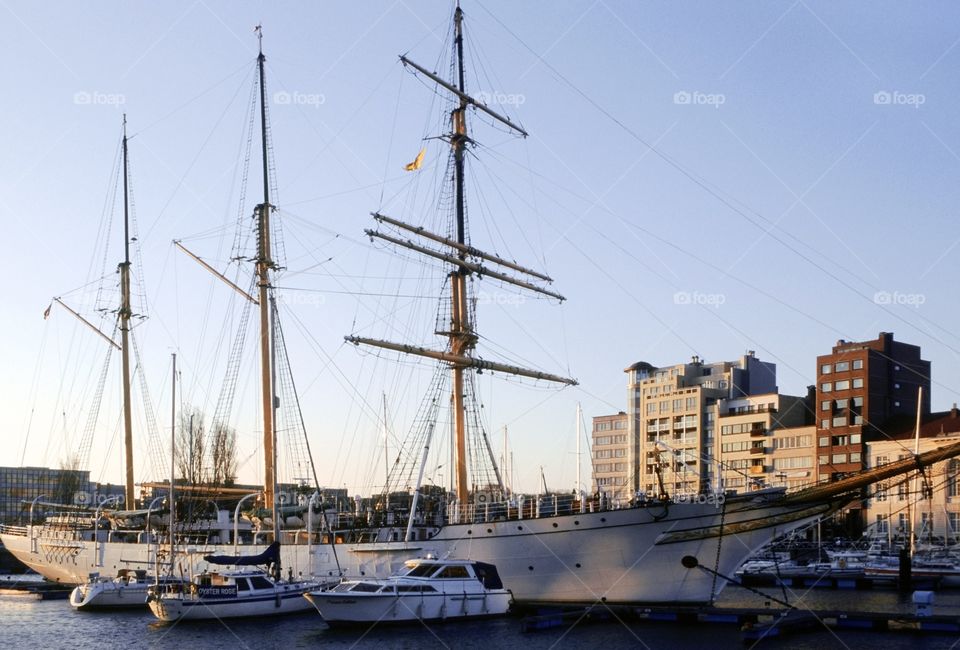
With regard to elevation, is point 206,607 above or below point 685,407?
below

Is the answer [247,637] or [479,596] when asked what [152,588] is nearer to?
[247,637]

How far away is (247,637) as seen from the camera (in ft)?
132

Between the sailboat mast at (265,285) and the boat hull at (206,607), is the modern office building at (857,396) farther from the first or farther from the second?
the boat hull at (206,607)

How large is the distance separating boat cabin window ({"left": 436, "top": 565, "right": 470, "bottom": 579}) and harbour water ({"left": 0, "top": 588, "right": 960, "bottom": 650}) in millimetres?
1836

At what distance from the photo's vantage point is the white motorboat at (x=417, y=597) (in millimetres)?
41781

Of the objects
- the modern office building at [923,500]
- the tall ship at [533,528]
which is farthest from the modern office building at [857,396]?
the tall ship at [533,528]

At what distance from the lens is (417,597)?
42094 mm

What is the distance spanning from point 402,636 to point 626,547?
11565mm

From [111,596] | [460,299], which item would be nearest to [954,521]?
[460,299]

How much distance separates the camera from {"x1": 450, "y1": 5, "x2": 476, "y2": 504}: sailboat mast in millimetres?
56622

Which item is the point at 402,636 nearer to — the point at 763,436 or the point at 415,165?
the point at 415,165

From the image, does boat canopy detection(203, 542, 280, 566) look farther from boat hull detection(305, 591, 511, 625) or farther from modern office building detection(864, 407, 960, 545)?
modern office building detection(864, 407, 960, 545)

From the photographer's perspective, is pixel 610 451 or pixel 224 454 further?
pixel 610 451

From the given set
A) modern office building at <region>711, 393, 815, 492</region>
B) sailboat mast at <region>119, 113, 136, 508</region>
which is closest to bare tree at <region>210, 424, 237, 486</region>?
sailboat mast at <region>119, 113, 136, 508</region>
